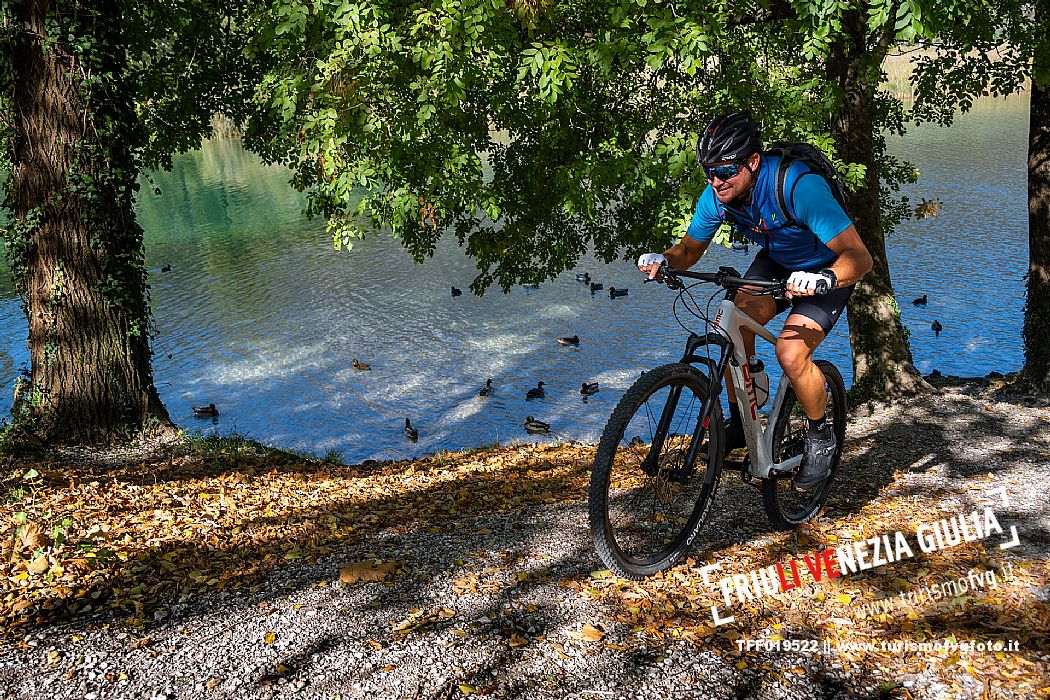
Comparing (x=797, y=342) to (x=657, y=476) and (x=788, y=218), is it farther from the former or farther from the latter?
(x=657, y=476)

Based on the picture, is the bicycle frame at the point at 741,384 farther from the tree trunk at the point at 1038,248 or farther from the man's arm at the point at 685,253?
the tree trunk at the point at 1038,248

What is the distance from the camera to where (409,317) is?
1154 inches

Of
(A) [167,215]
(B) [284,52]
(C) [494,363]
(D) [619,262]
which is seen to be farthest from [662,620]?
(A) [167,215]

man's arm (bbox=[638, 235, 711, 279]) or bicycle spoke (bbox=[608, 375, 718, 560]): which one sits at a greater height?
man's arm (bbox=[638, 235, 711, 279])

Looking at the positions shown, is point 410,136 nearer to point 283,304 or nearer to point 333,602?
point 333,602

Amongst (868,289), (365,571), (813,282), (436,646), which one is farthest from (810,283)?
(868,289)

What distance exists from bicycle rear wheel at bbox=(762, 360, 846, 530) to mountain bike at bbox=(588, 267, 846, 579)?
11 millimetres

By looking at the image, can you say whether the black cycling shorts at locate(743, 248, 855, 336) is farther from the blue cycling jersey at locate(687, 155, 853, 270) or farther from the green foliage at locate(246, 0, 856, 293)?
the green foliage at locate(246, 0, 856, 293)

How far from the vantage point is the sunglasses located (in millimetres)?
4512

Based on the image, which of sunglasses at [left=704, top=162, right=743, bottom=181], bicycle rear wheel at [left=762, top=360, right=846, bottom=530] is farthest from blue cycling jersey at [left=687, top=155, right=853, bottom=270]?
bicycle rear wheel at [left=762, top=360, right=846, bottom=530]

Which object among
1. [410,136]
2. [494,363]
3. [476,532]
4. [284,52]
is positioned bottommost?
[494,363]

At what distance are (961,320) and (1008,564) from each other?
72.3ft

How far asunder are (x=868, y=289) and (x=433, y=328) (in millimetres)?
18356

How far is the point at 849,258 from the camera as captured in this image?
4.34 metres
